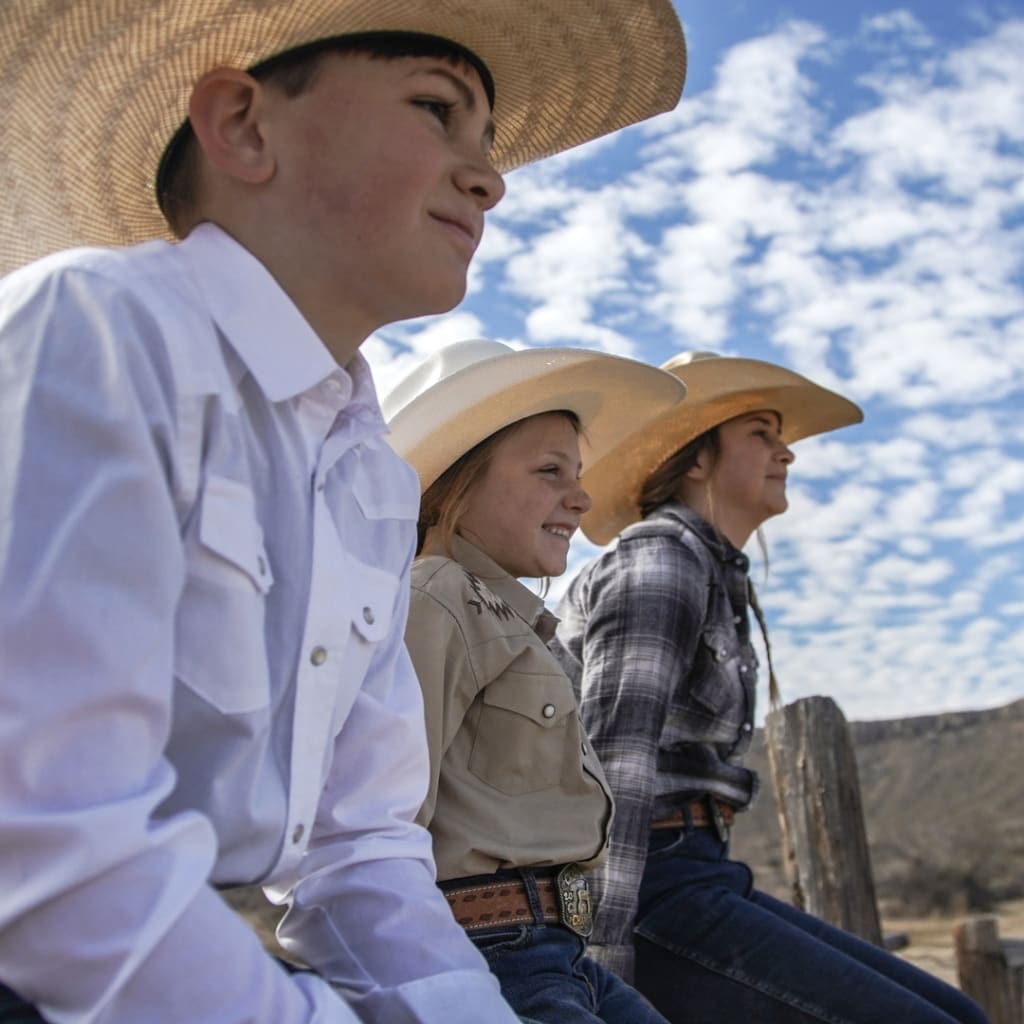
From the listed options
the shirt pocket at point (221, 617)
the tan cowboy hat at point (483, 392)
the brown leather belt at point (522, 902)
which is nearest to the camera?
the shirt pocket at point (221, 617)

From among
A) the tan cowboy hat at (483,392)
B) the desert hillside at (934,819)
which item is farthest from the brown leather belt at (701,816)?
the desert hillside at (934,819)

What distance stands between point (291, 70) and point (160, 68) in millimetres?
211

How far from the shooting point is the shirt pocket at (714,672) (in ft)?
11.0

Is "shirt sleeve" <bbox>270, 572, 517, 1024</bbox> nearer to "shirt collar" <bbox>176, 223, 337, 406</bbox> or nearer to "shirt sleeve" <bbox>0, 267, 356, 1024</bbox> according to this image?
"shirt sleeve" <bbox>0, 267, 356, 1024</bbox>

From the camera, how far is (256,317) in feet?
5.30

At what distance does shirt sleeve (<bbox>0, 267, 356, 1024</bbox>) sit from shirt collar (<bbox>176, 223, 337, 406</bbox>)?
0.25 meters

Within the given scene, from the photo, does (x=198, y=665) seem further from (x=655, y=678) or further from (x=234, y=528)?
(x=655, y=678)

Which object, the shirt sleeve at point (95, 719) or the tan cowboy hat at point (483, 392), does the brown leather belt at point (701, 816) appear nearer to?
the tan cowboy hat at point (483, 392)

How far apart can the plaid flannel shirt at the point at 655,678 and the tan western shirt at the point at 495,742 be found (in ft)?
1.45

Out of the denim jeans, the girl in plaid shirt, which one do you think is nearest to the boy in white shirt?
the denim jeans

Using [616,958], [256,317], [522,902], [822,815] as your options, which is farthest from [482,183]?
[822,815]

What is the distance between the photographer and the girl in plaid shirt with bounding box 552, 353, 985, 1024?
3014mm

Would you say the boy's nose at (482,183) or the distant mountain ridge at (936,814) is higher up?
the distant mountain ridge at (936,814)

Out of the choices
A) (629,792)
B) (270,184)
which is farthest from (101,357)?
(629,792)
